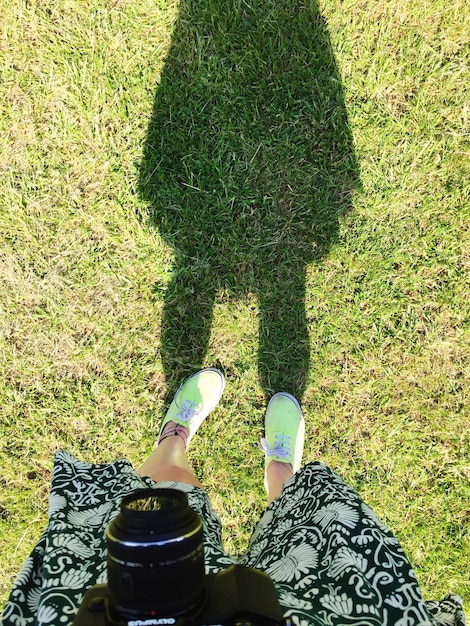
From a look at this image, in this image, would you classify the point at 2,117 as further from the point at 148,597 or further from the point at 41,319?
the point at 148,597

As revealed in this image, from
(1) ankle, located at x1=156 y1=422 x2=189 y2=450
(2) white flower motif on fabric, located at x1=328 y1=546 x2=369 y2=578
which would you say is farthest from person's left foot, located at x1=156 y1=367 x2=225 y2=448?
(2) white flower motif on fabric, located at x1=328 y1=546 x2=369 y2=578

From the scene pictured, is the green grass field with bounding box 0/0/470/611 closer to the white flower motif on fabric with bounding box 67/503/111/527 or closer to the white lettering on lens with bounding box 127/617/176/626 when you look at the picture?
the white flower motif on fabric with bounding box 67/503/111/527

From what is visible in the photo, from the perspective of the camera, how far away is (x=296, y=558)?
1.62m

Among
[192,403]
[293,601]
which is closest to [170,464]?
[192,403]

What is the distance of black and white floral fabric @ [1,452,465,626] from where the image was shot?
1.42m

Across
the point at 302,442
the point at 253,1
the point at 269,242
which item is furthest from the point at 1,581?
the point at 253,1

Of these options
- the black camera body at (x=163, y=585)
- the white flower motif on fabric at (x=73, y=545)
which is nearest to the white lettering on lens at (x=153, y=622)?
the black camera body at (x=163, y=585)

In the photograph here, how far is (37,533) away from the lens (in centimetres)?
271

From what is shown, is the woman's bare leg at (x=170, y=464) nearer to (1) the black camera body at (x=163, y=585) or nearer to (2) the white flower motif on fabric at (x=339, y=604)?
(2) the white flower motif on fabric at (x=339, y=604)

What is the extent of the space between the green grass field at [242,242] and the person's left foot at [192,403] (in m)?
0.09

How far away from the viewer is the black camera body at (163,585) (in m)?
1.07

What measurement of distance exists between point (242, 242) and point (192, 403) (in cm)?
90

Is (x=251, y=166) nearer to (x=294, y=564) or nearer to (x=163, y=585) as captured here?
(x=294, y=564)

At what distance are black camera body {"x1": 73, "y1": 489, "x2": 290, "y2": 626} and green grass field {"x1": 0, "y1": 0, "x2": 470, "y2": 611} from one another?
1.59 meters
